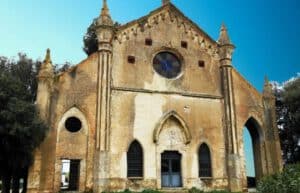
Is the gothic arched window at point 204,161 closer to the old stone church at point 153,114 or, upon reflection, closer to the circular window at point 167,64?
the old stone church at point 153,114

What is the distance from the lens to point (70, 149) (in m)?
19.8

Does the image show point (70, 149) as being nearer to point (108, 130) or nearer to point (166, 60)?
point (108, 130)

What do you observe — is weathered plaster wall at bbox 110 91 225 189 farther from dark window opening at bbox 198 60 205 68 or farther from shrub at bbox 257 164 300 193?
shrub at bbox 257 164 300 193

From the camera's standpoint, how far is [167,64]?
24.2 m

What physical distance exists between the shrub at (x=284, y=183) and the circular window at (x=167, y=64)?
1184 centimetres

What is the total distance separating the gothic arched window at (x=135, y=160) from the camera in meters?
21.0

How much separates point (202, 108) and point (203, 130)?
1.52m

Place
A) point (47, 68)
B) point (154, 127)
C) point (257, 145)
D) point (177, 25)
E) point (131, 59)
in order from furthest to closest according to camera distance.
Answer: point (177, 25), point (257, 145), point (131, 59), point (154, 127), point (47, 68)

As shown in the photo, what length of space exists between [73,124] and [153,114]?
5056 millimetres

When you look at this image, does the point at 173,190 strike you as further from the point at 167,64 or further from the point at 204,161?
the point at 167,64

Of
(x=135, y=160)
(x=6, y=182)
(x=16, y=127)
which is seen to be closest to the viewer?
(x=16, y=127)

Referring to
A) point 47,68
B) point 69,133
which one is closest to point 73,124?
point 69,133

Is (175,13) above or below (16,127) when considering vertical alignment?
above

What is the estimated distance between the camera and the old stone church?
19953mm
